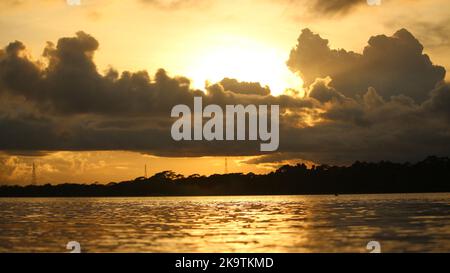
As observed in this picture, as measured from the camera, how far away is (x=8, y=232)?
8312 cm

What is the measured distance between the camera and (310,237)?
7019 cm

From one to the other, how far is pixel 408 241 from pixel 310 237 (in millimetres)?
11057

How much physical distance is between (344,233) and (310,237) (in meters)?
5.56

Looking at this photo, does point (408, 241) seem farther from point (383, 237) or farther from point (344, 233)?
point (344, 233)

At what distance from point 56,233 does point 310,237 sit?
32.1m
